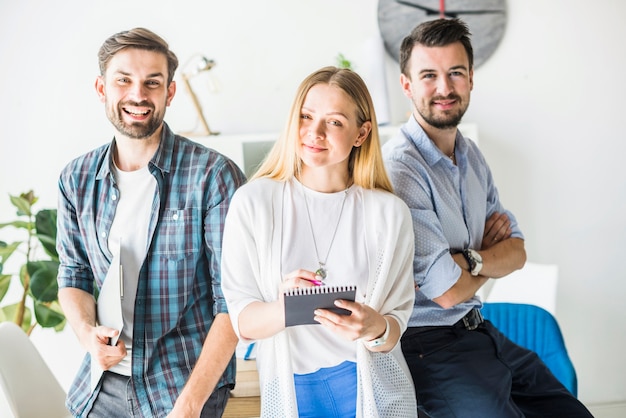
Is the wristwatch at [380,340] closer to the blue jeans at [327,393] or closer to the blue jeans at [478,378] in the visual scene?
the blue jeans at [327,393]

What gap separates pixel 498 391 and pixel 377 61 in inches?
66.7

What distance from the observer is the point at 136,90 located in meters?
1.81

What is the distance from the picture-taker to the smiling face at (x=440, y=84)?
6.96 feet

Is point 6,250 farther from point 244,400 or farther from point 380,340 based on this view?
point 380,340

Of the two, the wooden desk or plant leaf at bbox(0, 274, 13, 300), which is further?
plant leaf at bbox(0, 274, 13, 300)

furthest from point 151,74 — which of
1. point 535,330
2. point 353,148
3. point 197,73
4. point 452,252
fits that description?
point 535,330

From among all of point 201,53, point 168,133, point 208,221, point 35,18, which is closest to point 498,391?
point 208,221

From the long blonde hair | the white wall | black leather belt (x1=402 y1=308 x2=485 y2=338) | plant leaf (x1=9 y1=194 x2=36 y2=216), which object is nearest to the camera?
the long blonde hair

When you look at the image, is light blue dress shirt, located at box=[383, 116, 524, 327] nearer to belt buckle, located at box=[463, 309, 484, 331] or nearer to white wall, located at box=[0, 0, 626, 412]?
belt buckle, located at box=[463, 309, 484, 331]

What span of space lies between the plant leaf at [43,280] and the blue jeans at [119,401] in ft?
3.25

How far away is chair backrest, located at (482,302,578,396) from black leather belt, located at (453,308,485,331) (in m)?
0.65

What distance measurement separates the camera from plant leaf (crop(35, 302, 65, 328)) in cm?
281

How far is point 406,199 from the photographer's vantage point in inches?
77.0

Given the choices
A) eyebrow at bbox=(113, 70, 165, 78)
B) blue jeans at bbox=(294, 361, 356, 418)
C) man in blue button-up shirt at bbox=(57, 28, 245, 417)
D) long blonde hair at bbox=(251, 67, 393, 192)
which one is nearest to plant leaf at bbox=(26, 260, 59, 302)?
man in blue button-up shirt at bbox=(57, 28, 245, 417)
